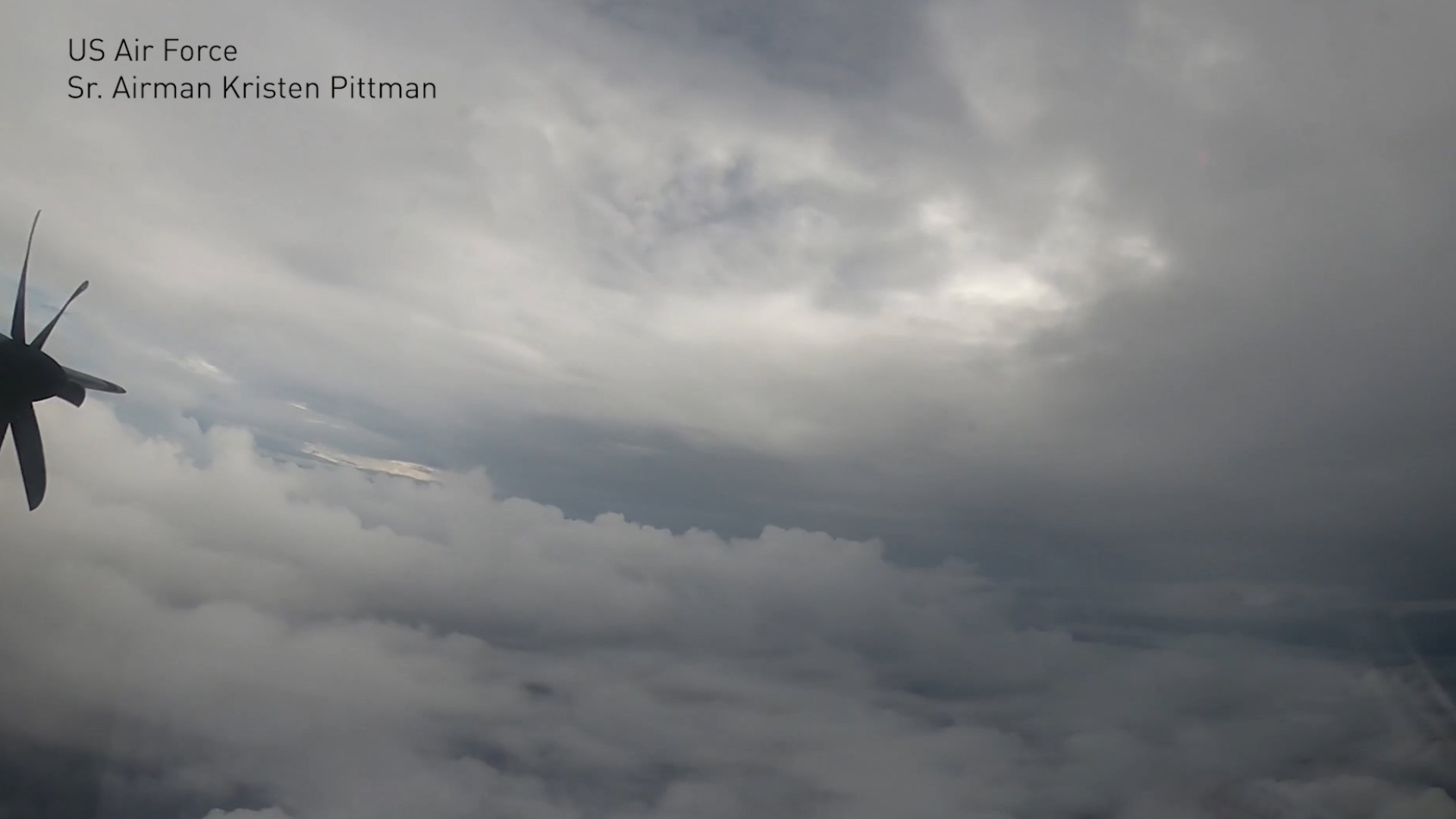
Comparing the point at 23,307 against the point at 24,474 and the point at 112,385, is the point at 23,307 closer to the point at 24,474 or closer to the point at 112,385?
the point at 112,385

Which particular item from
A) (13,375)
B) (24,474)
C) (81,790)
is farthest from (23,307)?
(81,790)

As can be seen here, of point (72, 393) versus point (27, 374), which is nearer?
point (27, 374)

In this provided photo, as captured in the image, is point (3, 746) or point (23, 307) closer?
point (23, 307)

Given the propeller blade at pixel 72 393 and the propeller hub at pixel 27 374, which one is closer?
the propeller hub at pixel 27 374

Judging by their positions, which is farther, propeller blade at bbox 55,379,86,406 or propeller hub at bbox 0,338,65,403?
propeller blade at bbox 55,379,86,406
